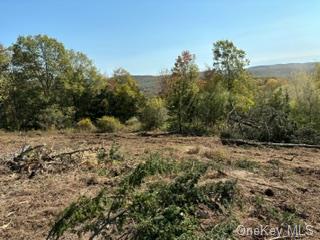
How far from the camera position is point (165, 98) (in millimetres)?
19812

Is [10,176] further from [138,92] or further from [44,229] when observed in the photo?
[138,92]

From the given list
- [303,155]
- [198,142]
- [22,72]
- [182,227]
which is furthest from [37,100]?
[182,227]

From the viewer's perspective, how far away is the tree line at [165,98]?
12.8m

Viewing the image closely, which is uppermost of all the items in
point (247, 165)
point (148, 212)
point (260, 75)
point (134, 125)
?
point (148, 212)

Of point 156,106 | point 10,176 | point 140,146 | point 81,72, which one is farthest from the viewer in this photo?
point 81,72

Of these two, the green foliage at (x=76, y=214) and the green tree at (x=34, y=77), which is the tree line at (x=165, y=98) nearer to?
the green tree at (x=34, y=77)

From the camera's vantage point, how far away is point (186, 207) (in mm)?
3490

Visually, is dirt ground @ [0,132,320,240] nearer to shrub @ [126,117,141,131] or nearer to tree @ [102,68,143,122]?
shrub @ [126,117,141,131]

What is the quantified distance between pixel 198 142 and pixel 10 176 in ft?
19.2

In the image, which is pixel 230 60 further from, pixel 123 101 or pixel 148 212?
pixel 148 212

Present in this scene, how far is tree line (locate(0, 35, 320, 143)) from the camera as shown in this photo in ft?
42.1

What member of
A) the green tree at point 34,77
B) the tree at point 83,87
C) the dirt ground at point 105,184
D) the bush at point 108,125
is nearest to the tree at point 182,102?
the bush at point 108,125

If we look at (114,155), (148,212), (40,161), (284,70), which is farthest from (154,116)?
(284,70)

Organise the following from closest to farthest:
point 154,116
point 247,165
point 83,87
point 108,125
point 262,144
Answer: point 247,165 → point 262,144 → point 154,116 → point 108,125 → point 83,87
